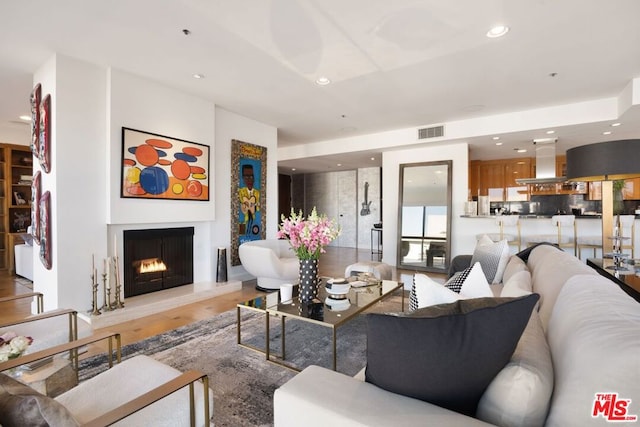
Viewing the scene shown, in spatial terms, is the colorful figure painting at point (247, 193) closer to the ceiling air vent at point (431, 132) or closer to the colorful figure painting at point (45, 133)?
the colorful figure painting at point (45, 133)

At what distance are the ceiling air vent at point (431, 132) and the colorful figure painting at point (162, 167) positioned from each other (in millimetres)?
3685

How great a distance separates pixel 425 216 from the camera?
20.5 feet

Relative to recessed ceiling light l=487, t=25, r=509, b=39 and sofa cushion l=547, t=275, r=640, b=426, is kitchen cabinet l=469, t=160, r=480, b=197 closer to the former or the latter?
recessed ceiling light l=487, t=25, r=509, b=39

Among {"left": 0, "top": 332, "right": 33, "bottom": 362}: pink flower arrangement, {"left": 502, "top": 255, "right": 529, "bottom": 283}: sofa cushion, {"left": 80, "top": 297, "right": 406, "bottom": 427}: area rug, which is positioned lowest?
{"left": 80, "top": 297, "right": 406, "bottom": 427}: area rug

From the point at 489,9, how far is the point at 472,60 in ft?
2.81

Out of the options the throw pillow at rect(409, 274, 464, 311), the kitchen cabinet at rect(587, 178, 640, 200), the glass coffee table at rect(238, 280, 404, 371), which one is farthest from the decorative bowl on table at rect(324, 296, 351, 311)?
the kitchen cabinet at rect(587, 178, 640, 200)

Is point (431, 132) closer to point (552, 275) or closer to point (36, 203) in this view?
point (552, 275)

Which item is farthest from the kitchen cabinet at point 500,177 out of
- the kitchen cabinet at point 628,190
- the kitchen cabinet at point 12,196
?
the kitchen cabinet at point 12,196

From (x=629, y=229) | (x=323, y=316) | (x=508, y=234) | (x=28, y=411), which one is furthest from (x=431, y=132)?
(x=28, y=411)

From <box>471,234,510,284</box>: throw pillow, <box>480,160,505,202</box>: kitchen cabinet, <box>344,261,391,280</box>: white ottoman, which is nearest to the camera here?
<box>471,234,510,284</box>: throw pillow

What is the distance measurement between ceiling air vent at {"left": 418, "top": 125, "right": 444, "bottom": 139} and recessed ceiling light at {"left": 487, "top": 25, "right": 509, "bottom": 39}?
281cm

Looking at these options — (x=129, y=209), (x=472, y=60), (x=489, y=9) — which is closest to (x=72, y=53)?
(x=129, y=209)

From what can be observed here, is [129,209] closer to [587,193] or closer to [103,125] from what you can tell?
[103,125]

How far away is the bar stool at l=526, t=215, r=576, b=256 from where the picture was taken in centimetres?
464
